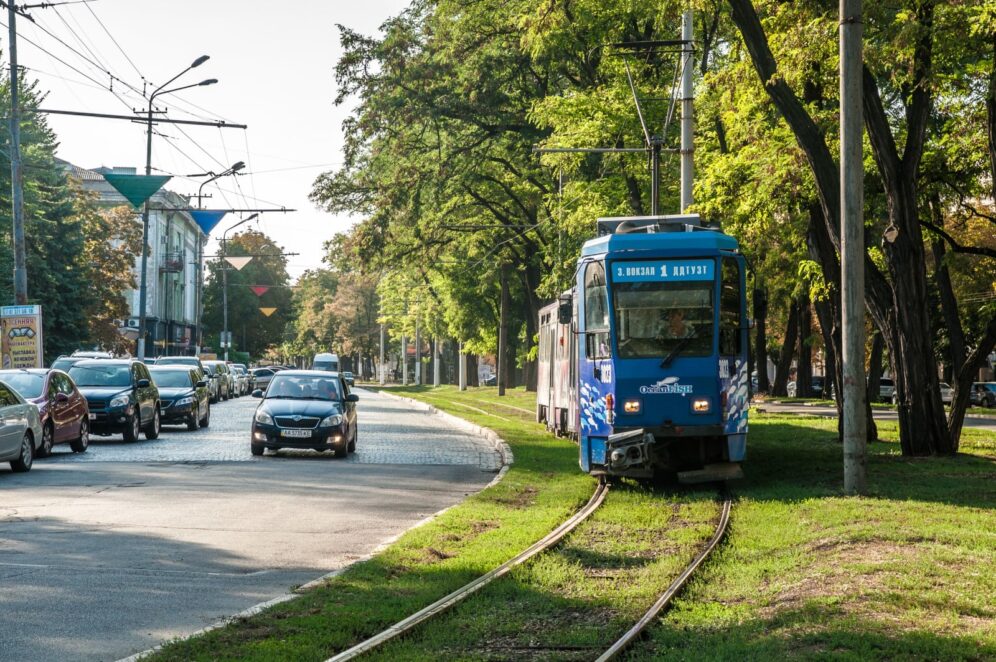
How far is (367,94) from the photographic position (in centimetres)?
4075

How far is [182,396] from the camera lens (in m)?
34.1

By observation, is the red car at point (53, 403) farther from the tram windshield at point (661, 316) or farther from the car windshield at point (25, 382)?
the tram windshield at point (661, 316)

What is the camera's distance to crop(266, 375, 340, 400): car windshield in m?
26.3

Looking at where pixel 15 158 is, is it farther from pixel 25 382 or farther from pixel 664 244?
pixel 664 244

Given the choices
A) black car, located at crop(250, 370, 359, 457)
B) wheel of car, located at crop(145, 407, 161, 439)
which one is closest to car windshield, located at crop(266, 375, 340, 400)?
black car, located at crop(250, 370, 359, 457)

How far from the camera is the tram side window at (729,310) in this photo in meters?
18.0

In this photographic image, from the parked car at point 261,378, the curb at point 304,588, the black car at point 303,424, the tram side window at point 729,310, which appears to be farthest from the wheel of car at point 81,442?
the parked car at point 261,378

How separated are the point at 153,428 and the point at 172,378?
5.36 metres

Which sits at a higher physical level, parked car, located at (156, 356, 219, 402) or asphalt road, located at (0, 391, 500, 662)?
parked car, located at (156, 356, 219, 402)

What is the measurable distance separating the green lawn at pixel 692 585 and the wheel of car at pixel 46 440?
31.1 ft

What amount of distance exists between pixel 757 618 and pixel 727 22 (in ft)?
76.6

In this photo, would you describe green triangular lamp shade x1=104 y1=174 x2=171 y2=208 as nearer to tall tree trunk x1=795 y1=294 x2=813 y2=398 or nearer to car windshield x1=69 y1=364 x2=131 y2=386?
car windshield x1=69 y1=364 x2=131 y2=386

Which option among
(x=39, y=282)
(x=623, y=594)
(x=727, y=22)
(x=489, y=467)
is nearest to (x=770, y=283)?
(x=727, y=22)

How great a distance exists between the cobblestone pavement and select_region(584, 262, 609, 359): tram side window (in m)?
4.98
